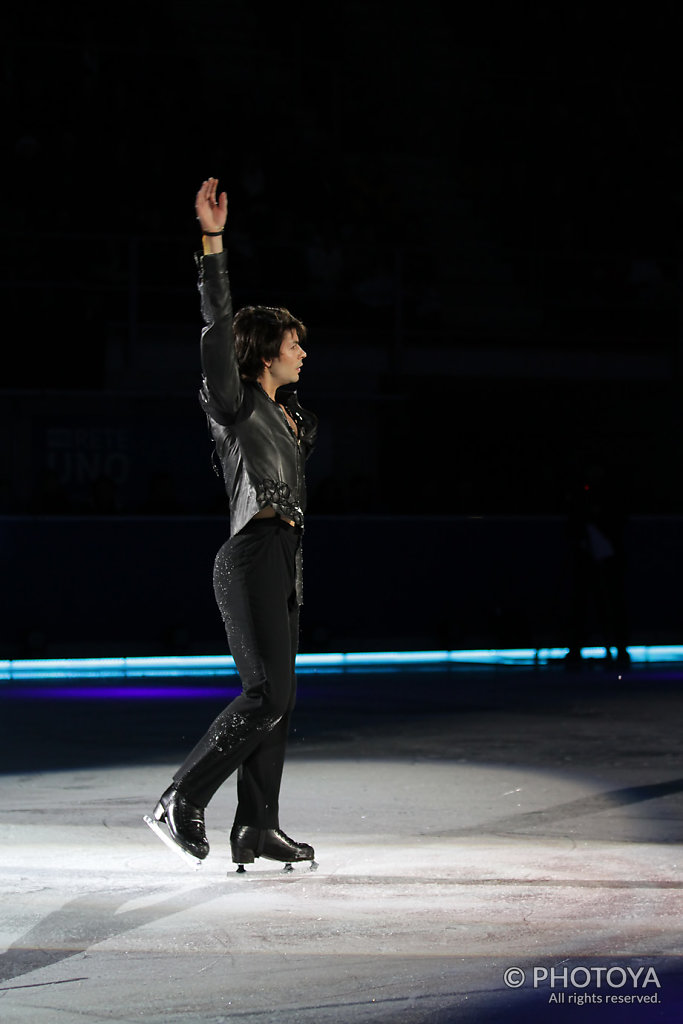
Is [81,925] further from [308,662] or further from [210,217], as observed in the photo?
[308,662]

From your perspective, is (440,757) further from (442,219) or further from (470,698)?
(442,219)

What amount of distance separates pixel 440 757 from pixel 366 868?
9.95 ft

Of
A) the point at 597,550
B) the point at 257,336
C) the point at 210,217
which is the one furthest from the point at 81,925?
the point at 597,550

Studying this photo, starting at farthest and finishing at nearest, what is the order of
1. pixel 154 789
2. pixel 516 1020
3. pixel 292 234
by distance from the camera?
pixel 292 234 → pixel 154 789 → pixel 516 1020

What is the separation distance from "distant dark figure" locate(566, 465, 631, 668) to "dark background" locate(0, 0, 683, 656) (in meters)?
0.12

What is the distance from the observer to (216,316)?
5289mm

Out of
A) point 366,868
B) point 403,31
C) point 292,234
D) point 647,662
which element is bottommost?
point 647,662

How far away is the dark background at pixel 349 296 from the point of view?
16.0 meters

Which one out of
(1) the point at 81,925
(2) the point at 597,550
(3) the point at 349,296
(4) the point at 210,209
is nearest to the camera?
(1) the point at 81,925

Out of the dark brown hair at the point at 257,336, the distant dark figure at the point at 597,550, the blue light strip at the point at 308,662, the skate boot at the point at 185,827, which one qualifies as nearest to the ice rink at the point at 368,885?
the skate boot at the point at 185,827

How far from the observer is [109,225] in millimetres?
17656

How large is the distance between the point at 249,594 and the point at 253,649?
182 millimetres

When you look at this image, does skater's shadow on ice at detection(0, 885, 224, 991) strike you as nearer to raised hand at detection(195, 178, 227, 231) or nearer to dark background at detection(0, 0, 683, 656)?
raised hand at detection(195, 178, 227, 231)

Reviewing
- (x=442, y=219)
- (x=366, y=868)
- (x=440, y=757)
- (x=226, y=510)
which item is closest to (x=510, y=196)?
(x=442, y=219)
